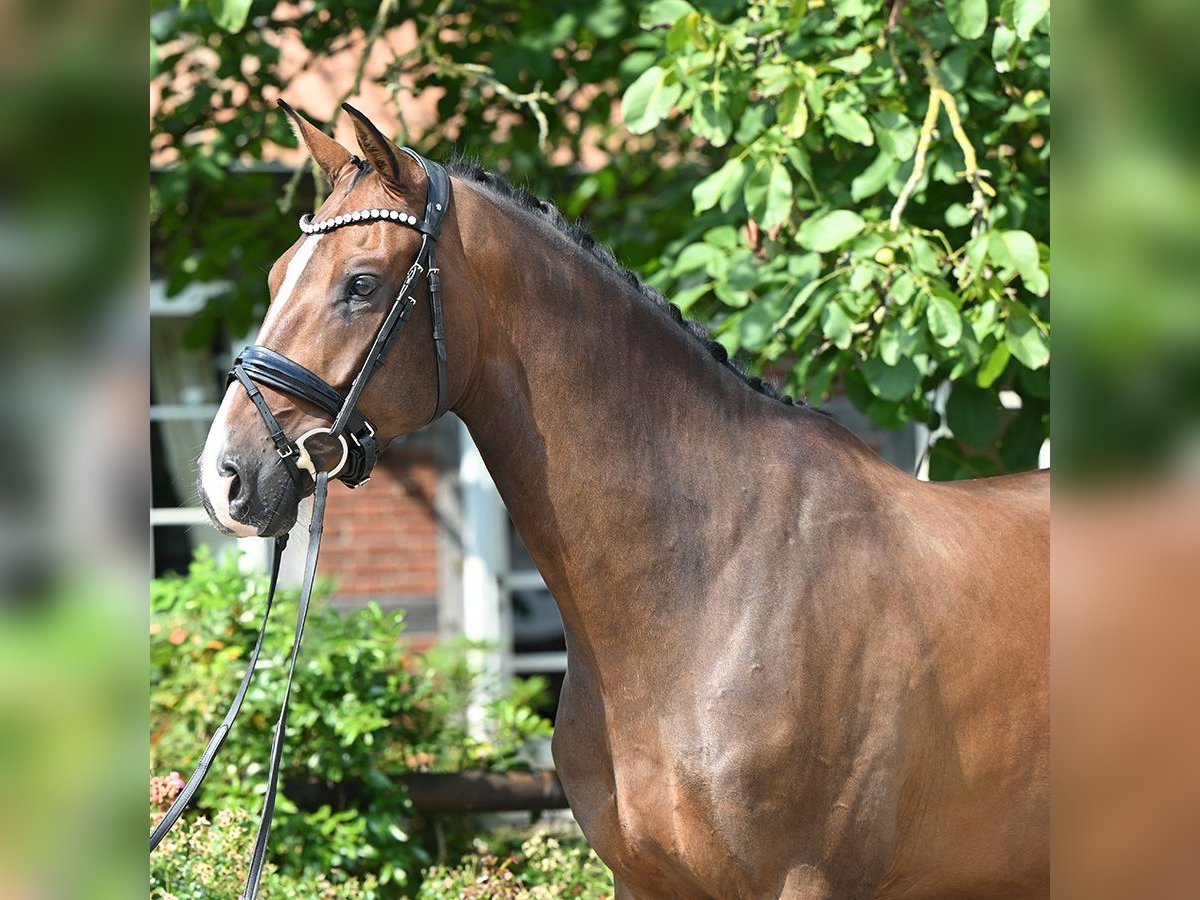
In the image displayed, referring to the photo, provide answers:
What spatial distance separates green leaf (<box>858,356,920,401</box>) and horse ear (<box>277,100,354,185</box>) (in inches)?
64.2

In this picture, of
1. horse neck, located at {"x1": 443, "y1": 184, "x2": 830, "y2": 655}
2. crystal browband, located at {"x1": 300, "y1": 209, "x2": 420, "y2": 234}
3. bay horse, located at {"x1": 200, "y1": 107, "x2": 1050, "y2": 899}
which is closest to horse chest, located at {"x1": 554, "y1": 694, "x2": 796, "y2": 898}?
bay horse, located at {"x1": 200, "y1": 107, "x2": 1050, "y2": 899}

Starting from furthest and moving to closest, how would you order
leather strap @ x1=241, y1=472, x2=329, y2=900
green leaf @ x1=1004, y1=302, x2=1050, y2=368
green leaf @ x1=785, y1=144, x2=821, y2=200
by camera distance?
green leaf @ x1=785, y1=144, x2=821, y2=200
green leaf @ x1=1004, y1=302, x2=1050, y2=368
leather strap @ x1=241, y1=472, x2=329, y2=900

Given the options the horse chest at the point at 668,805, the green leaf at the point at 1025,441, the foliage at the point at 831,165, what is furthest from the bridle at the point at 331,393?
the green leaf at the point at 1025,441

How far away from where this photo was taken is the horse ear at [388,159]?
7.30ft

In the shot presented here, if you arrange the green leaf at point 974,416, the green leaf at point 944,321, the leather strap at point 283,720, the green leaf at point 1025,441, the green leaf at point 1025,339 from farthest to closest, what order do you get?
the green leaf at point 1025,441 < the green leaf at point 974,416 < the green leaf at point 1025,339 < the green leaf at point 944,321 < the leather strap at point 283,720

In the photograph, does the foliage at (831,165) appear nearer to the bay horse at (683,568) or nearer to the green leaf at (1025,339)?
the green leaf at (1025,339)

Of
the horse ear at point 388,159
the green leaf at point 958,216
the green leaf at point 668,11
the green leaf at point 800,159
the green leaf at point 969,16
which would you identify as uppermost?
the green leaf at point 668,11

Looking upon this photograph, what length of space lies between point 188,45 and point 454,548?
3.07 metres

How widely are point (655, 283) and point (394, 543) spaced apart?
342 cm

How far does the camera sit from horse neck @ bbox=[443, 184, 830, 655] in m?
2.36

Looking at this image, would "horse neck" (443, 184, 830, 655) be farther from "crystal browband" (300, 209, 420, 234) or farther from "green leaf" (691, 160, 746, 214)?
"green leaf" (691, 160, 746, 214)
